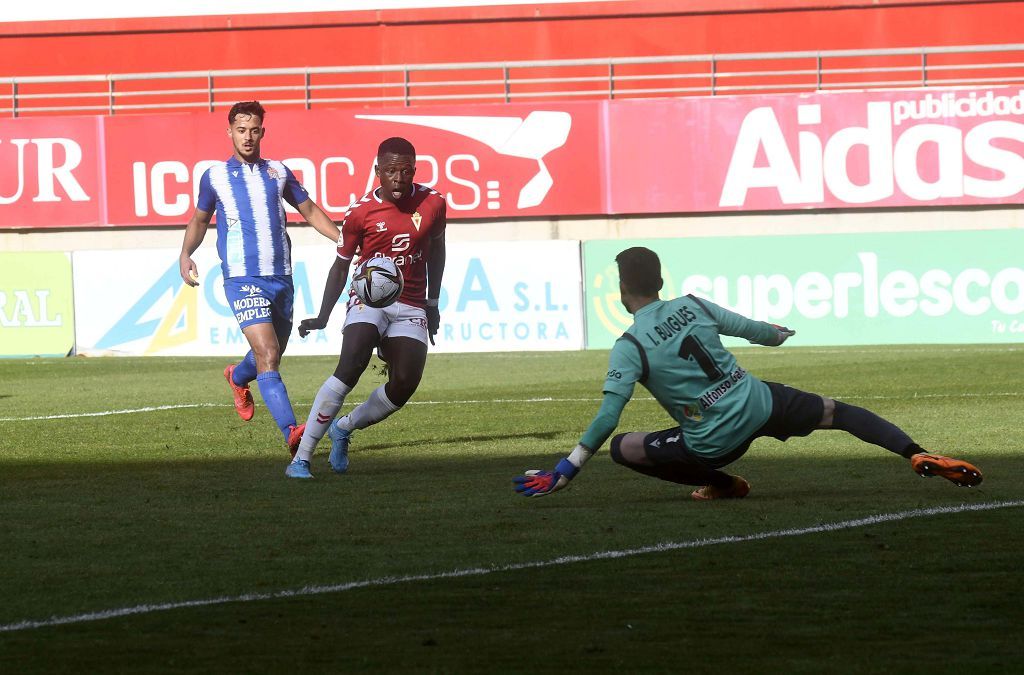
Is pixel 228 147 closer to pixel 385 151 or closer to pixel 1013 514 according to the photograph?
pixel 385 151

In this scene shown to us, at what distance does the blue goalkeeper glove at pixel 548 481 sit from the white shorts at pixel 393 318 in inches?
86.4

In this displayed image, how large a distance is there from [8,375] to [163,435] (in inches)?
366

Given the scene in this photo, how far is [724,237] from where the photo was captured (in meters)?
23.4

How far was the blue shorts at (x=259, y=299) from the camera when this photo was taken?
950 cm

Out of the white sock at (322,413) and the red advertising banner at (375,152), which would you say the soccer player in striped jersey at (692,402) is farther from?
the red advertising banner at (375,152)

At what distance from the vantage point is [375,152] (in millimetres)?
25828

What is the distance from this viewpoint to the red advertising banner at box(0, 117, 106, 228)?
26.0 meters

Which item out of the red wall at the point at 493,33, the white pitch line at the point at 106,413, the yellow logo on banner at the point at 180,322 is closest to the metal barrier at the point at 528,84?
the red wall at the point at 493,33

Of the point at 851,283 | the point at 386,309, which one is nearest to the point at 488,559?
the point at 386,309

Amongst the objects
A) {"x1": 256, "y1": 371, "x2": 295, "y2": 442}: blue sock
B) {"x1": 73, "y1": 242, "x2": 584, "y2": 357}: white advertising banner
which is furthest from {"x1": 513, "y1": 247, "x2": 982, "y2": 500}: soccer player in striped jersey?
{"x1": 73, "y1": 242, "x2": 584, "y2": 357}: white advertising banner

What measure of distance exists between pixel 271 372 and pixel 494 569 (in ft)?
13.0

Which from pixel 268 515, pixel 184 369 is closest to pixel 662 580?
pixel 268 515

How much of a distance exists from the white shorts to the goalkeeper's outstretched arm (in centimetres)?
218

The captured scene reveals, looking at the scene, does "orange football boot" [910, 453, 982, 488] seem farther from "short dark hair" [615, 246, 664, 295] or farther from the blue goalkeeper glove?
the blue goalkeeper glove
